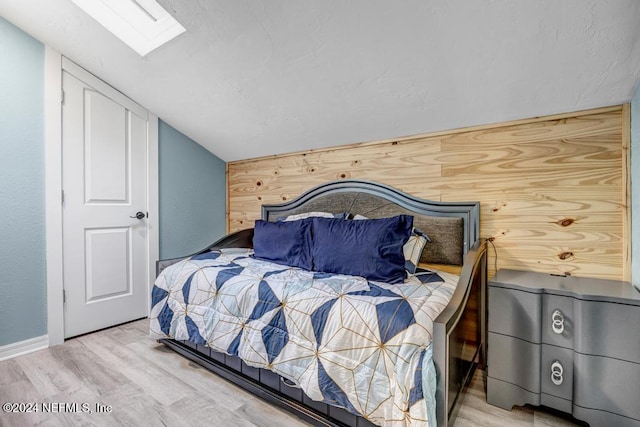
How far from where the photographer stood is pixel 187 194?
2.88 metres

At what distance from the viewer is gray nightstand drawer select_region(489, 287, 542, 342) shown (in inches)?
51.3

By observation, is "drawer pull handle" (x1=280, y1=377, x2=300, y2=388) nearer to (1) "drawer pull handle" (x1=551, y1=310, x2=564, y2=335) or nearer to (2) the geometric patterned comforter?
(2) the geometric patterned comforter

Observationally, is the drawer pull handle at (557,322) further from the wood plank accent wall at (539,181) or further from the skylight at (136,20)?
the skylight at (136,20)

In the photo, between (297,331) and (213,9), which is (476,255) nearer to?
(297,331)

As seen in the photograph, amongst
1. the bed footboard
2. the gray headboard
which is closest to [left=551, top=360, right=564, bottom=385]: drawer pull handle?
the bed footboard

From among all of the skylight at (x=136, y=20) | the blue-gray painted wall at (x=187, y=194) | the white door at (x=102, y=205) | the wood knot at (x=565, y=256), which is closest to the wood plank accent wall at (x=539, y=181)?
the wood knot at (x=565, y=256)

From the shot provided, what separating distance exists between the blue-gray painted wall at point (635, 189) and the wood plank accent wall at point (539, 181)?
4cm

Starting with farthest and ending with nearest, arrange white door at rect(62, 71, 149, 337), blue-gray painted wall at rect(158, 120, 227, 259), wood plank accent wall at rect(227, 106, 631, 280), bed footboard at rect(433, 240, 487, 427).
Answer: blue-gray painted wall at rect(158, 120, 227, 259) < white door at rect(62, 71, 149, 337) < wood plank accent wall at rect(227, 106, 631, 280) < bed footboard at rect(433, 240, 487, 427)

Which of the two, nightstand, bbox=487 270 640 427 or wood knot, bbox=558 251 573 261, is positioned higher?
wood knot, bbox=558 251 573 261

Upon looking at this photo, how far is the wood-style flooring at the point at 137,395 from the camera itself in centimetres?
131

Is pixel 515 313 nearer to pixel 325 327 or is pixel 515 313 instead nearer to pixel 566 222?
pixel 566 222

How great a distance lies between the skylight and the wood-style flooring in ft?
6.42

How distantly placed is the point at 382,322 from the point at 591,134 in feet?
4.98

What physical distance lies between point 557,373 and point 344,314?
0.98 m
